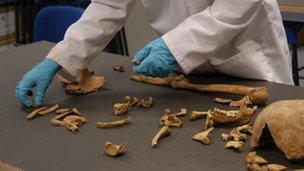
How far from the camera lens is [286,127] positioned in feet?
3.15

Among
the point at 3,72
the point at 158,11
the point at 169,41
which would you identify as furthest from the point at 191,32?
the point at 3,72

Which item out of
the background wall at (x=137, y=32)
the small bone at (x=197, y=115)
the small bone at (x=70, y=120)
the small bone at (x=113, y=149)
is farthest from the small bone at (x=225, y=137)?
the background wall at (x=137, y=32)

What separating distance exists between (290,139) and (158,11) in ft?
2.50

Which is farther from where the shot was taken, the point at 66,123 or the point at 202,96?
the point at 202,96

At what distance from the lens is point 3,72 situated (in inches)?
64.1

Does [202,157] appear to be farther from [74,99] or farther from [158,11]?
[158,11]

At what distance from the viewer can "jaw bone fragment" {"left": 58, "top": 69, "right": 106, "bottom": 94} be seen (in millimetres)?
1423

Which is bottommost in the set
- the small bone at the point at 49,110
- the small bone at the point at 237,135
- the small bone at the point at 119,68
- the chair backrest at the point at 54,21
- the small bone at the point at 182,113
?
the chair backrest at the point at 54,21

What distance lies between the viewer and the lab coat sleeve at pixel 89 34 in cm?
141

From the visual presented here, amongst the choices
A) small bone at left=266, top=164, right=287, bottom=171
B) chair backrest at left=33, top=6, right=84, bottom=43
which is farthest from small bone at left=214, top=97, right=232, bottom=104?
chair backrest at left=33, top=6, right=84, bottom=43

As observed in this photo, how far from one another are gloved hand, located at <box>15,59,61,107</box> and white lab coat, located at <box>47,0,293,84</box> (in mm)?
31

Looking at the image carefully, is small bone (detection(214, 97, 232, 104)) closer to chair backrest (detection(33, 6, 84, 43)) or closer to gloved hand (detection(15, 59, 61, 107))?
gloved hand (detection(15, 59, 61, 107))

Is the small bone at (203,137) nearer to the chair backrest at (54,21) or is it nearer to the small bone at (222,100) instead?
the small bone at (222,100)

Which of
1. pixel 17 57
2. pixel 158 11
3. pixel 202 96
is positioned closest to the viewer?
pixel 202 96
